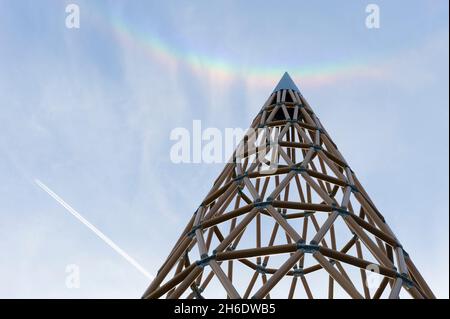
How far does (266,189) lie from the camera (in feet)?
97.6

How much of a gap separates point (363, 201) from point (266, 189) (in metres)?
9.52

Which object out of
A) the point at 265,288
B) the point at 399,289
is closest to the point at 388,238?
the point at 399,289

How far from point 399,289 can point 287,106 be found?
508 inches

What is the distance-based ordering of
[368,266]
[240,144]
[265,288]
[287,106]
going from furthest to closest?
[287,106] → [240,144] → [368,266] → [265,288]

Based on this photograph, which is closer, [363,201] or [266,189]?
[363,201]

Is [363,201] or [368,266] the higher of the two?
[363,201]

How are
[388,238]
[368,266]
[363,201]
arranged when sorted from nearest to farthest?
[368,266] < [388,238] < [363,201]
